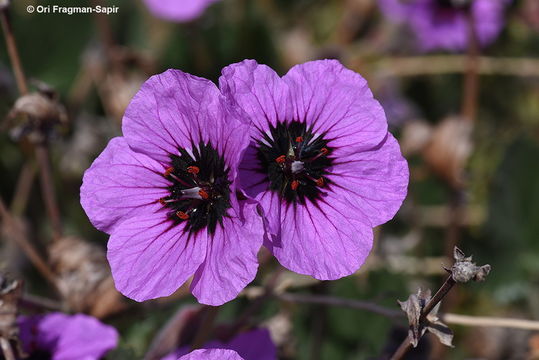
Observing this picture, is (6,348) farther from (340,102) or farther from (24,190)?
(24,190)

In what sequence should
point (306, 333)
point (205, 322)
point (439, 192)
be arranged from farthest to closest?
point (439, 192) → point (306, 333) → point (205, 322)

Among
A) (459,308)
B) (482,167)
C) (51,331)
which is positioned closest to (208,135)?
(51,331)

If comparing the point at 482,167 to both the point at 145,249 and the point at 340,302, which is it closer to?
the point at 340,302

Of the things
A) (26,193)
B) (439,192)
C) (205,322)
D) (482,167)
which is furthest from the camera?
(482,167)

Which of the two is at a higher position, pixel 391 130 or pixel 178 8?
pixel 178 8

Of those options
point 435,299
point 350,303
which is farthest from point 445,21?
Answer: point 435,299

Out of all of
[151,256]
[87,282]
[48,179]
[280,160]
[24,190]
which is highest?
[280,160]

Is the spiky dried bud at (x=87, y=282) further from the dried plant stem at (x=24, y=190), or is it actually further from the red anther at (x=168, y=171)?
the dried plant stem at (x=24, y=190)

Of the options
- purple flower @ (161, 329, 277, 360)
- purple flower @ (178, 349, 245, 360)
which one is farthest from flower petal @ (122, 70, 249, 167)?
purple flower @ (161, 329, 277, 360)
